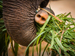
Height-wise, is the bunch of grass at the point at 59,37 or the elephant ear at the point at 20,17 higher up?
the elephant ear at the point at 20,17

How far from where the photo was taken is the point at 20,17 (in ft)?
1.39

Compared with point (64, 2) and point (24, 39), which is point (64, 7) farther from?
point (24, 39)

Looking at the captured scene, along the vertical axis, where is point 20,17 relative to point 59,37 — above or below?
above

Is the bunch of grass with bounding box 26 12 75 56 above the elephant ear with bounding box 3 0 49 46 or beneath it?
beneath

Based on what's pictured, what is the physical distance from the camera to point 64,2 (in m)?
1.11

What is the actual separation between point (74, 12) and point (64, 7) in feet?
0.56

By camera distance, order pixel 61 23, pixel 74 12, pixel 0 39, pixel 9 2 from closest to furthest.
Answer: pixel 9 2, pixel 61 23, pixel 0 39, pixel 74 12

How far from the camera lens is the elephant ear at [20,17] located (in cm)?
41

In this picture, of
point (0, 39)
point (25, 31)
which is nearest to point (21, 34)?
point (25, 31)

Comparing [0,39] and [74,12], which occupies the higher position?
[74,12]

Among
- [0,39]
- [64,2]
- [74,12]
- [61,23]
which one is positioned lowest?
[0,39]

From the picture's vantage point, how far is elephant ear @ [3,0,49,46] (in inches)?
16.0

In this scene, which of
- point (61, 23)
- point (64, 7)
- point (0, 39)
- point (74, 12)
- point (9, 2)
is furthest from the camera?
point (64, 7)

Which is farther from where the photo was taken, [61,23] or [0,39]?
[0,39]
